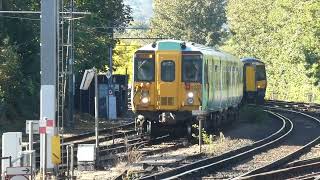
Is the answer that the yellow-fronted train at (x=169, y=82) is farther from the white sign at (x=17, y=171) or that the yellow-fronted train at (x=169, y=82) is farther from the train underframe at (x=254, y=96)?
the train underframe at (x=254, y=96)

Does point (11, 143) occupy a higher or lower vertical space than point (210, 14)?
lower

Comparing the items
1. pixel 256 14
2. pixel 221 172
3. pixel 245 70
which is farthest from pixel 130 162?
pixel 256 14

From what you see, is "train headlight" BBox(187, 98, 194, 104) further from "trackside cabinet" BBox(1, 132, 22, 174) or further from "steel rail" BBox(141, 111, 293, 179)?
"trackside cabinet" BBox(1, 132, 22, 174)

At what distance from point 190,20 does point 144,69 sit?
67.1m

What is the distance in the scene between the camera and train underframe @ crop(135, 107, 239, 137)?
23.7 m

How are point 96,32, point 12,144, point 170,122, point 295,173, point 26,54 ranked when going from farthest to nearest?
point 96,32
point 26,54
point 170,122
point 295,173
point 12,144

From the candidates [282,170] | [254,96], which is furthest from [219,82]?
[254,96]

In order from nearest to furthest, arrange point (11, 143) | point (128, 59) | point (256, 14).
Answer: point (11, 143) → point (128, 59) → point (256, 14)

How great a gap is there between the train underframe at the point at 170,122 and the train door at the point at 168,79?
29 cm

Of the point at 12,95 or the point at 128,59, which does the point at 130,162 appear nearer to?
the point at 12,95

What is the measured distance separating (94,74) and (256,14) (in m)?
64.4

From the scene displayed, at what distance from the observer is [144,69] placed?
2384 cm

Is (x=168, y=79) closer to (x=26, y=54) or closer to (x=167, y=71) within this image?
(x=167, y=71)

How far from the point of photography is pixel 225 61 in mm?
29047
